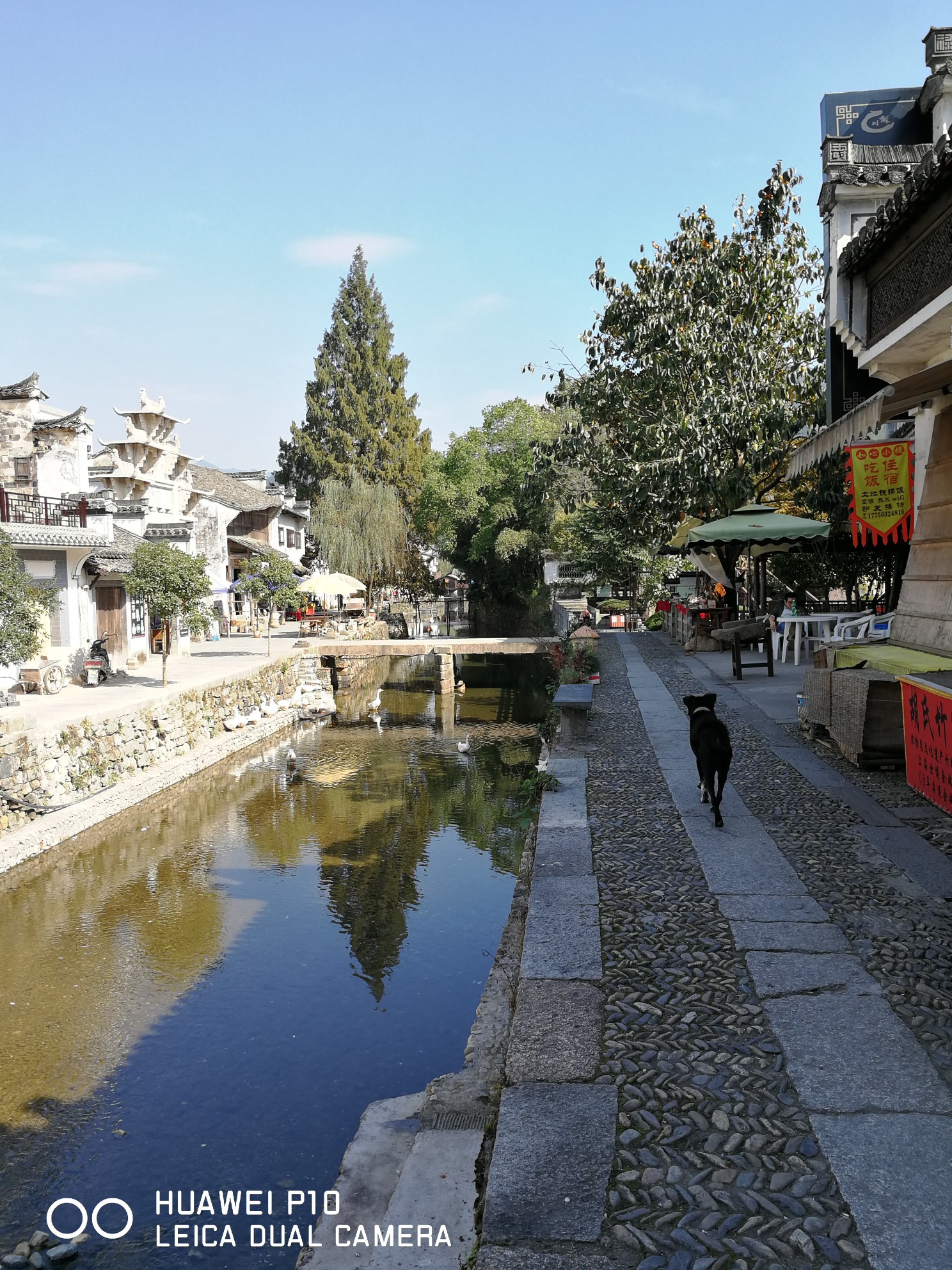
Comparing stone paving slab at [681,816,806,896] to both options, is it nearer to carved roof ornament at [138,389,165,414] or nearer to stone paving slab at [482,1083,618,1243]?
stone paving slab at [482,1083,618,1243]

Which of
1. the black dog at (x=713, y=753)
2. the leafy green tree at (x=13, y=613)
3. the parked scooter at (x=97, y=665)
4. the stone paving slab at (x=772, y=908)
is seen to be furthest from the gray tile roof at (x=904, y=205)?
the parked scooter at (x=97, y=665)

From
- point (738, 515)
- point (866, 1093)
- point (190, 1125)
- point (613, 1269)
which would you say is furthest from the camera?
point (738, 515)

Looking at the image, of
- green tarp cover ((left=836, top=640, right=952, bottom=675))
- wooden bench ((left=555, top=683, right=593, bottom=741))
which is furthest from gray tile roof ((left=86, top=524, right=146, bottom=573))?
green tarp cover ((left=836, top=640, right=952, bottom=675))

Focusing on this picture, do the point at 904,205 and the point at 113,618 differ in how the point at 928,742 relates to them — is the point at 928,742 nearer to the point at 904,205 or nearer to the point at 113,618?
the point at 904,205

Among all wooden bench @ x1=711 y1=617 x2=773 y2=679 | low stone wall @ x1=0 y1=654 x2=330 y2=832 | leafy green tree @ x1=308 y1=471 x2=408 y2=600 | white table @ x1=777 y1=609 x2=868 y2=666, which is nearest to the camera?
low stone wall @ x1=0 y1=654 x2=330 y2=832

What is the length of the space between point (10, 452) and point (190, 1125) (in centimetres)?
2035

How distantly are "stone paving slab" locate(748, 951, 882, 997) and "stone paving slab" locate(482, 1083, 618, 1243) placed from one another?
4.24ft

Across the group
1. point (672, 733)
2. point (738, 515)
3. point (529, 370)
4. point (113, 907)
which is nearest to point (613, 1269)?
point (672, 733)

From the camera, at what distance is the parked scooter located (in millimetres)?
21062

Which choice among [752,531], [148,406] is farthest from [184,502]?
[752,531]

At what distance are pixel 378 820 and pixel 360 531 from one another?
90.4 feet

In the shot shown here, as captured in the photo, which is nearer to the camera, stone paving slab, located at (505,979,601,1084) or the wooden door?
stone paving slab, located at (505,979,601,1084)

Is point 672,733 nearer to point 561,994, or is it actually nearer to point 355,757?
point 561,994

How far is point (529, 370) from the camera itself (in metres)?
22.0
